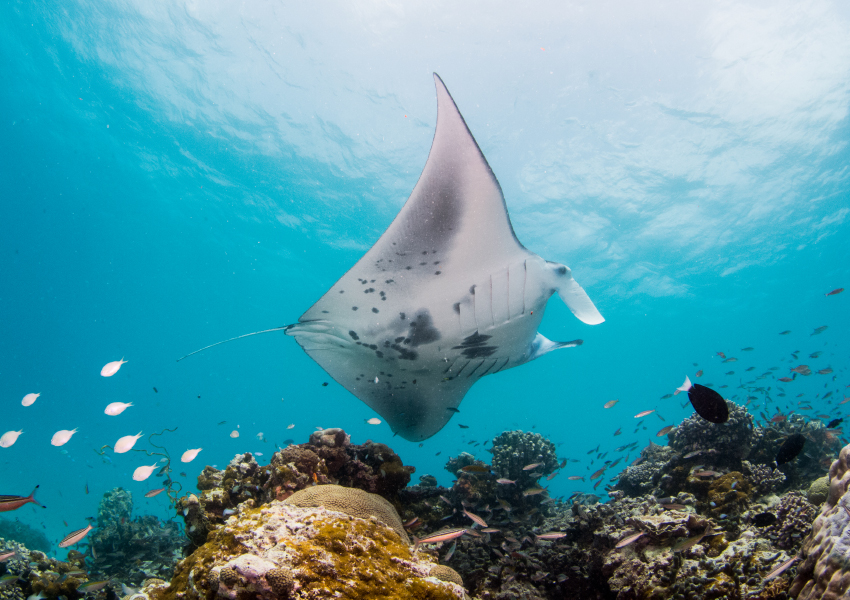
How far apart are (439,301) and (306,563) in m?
2.31

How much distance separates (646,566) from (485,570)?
136cm

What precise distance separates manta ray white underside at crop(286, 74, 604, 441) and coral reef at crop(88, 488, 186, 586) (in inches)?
199

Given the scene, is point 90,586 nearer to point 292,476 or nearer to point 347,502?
point 292,476

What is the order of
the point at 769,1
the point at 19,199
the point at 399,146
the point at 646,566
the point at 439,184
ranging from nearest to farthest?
the point at 646,566 < the point at 439,184 < the point at 769,1 < the point at 399,146 < the point at 19,199

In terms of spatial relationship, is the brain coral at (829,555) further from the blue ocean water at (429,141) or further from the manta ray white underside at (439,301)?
the blue ocean water at (429,141)

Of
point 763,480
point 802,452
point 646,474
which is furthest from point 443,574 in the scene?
point 802,452

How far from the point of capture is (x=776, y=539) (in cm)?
262

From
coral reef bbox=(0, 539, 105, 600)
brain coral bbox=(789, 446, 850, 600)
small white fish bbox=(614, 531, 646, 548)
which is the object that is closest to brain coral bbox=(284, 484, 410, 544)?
small white fish bbox=(614, 531, 646, 548)

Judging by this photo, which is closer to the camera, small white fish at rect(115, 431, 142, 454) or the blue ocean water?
small white fish at rect(115, 431, 142, 454)

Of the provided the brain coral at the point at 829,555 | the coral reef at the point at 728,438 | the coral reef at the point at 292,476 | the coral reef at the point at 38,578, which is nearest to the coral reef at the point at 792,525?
the brain coral at the point at 829,555

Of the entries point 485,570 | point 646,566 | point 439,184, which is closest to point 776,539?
point 646,566

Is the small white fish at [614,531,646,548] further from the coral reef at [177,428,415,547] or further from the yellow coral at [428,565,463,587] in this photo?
the coral reef at [177,428,415,547]

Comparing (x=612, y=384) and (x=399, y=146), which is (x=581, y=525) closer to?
(x=399, y=146)

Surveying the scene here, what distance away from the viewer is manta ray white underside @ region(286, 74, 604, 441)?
2770 mm
